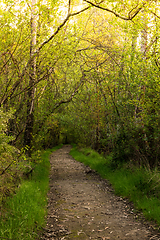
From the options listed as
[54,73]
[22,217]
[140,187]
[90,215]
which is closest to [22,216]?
[22,217]

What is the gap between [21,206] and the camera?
649cm

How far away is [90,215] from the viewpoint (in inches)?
287

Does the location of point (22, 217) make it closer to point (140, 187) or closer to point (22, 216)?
point (22, 216)

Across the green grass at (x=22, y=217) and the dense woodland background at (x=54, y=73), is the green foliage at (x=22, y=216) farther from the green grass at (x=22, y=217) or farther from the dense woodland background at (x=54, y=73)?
the dense woodland background at (x=54, y=73)

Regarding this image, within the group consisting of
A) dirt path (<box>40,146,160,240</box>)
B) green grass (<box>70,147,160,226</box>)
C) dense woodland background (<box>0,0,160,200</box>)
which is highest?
dense woodland background (<box>0,0,160,200</box>)

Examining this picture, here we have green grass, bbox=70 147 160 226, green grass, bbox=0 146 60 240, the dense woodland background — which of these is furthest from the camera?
the dense woodland background

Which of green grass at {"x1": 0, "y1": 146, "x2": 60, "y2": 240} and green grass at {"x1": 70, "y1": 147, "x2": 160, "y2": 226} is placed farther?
green grass at {"x1": 70, "y1": 147, "x2": 160, "y2": 226}

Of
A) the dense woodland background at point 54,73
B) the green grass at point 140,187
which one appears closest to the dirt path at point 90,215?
the green grass at point 140,187

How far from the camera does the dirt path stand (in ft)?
19.4

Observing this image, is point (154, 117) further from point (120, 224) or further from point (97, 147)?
point (97, 147)

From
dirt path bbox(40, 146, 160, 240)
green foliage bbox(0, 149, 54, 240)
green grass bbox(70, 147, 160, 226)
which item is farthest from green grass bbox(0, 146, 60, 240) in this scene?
green grass bbox(70, 147, 160, 226)

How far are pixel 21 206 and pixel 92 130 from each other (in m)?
14.7

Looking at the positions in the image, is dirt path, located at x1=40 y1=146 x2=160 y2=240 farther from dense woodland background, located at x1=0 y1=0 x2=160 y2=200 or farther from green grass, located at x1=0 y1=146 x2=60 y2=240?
dense woodland background, located at x1=0 y1=0 x2=160 y2=200

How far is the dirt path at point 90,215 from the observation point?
5.92m
